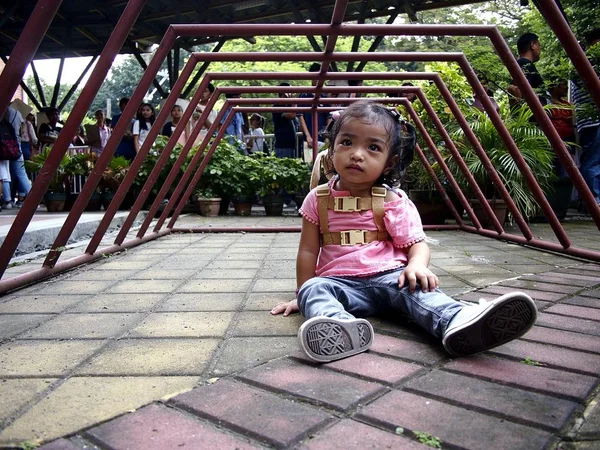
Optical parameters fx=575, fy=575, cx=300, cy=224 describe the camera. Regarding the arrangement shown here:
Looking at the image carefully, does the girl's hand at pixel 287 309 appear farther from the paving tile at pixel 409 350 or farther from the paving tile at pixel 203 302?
the paving tile at pixel 409 350

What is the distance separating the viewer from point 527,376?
134 cm

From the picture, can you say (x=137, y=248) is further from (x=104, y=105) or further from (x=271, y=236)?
(x=104, y=105)

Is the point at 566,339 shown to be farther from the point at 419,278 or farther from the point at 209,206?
the point at 209,206

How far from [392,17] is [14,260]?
685cm

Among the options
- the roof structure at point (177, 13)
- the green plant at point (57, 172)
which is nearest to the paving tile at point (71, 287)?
the green plant at point (57, 172)

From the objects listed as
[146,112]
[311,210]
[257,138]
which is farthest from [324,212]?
[257,138]

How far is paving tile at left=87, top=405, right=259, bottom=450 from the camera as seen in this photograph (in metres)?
1.00

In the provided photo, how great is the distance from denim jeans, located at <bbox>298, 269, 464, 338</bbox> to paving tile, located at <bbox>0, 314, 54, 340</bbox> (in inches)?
34.8

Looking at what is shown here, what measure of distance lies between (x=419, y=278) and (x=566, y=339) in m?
0.44

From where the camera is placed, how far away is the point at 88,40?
11.2 meters

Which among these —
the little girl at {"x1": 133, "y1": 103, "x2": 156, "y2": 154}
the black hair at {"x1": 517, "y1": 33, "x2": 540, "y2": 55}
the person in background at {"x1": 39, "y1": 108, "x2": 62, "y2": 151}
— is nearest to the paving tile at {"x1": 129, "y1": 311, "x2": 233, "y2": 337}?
the black hair at {"x1": 517, "y1": 33, "x2": 540, "y2": 55}

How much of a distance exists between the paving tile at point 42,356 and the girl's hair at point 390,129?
1.05 m

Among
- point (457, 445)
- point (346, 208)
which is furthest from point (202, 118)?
point (457, 445)

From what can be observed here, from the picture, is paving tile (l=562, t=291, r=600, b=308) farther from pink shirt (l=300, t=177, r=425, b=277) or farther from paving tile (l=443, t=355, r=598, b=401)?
paving tile (l=443, t=355, r=598, b=401)
